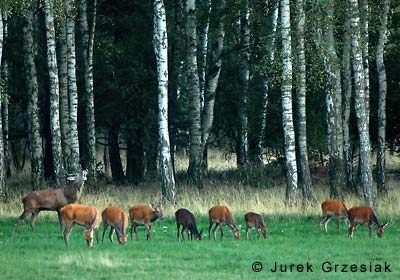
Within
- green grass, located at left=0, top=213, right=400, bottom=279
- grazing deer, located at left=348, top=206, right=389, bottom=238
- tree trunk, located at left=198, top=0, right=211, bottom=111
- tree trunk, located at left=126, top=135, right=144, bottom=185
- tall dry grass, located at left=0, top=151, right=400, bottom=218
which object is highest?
tree trunk, located at left=198, top=0, right=211, bottom=111

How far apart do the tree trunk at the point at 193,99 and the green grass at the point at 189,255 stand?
985 centimetres

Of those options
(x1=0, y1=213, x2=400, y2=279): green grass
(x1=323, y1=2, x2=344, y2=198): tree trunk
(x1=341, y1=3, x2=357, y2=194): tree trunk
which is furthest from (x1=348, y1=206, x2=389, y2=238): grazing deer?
(x1=341, y1=3, x2=357, y2=194): tree trunk

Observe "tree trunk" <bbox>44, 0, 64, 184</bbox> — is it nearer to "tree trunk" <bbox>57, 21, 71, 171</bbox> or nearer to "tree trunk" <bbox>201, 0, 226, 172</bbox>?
"tree trunk" <bbox>57, 21, 71, 171</bbox>

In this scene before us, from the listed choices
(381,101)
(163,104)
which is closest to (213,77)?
(381,101)

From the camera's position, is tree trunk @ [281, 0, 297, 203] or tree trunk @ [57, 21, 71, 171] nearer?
tree trunk @ [281, 0, 297, 203]

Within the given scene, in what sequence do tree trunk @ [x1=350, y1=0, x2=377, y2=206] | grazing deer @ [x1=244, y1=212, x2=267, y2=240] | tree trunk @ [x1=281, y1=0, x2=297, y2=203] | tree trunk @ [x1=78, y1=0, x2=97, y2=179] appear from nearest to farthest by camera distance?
grazing deer @ [x1=244, y1=212, x2=267, y2=240]
tree trunk @ [x1=350, y1=0, x2=377, y2=206]
tree trunk @ [x1=281, y1=0, x2=297, y2=203]
tree trunk @ [x1=78, y1=0, x2=97, y2=179]

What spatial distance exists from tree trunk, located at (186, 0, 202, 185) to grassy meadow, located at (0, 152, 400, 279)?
17.0 feet

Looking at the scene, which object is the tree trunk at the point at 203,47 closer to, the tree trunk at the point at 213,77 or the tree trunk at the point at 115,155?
the tree trunk at the point at 213,77

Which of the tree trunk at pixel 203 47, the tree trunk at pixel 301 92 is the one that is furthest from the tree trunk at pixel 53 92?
the tree trunk at pixel 301 92

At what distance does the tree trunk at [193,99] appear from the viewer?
113 ft

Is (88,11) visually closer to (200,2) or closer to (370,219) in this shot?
(200,2)

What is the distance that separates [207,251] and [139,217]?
9.20 feet

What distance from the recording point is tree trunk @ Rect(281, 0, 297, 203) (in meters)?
29.5

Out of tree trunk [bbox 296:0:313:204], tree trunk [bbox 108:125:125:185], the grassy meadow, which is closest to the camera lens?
the grassy meadow
